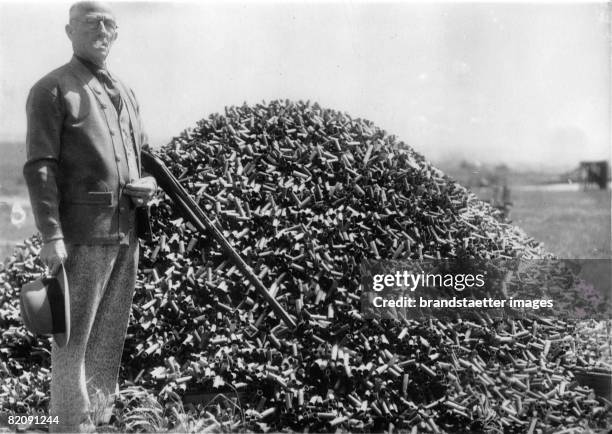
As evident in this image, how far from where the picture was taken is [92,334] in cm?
332

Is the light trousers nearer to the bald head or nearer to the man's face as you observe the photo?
the man's face

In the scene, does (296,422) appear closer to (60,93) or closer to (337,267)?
(337,267)

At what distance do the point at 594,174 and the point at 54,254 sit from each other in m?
6.52

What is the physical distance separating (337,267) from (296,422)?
0.94m

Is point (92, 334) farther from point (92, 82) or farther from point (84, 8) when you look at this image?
point (84, 8)

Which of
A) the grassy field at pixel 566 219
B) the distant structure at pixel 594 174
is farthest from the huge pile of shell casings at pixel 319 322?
the grassy field at pixel 566 219

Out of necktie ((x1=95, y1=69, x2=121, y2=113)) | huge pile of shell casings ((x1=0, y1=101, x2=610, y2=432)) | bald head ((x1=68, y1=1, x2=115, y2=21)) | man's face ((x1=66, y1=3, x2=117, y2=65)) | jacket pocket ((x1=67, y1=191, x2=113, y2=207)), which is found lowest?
huge pile of shell casings ((x1=0, y1=101, x2=610, y2=432))

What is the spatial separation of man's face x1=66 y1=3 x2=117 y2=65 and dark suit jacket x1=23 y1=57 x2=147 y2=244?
0.08m

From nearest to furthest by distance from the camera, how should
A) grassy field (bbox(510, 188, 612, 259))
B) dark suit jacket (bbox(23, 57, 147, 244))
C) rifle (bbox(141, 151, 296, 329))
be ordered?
dark suit jacket (bbox(23, 57, 147, 244))
rifle (bbox(141, 151, 296, 329))
grassy field (bbox(510, 188, 612, 259))

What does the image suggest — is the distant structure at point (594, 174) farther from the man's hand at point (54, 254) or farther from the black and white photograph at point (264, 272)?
the man's hand at point (54, 254)

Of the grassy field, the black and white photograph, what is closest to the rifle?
the black and white photograph

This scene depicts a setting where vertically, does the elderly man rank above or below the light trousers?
above

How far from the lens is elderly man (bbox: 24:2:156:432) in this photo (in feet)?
9.66

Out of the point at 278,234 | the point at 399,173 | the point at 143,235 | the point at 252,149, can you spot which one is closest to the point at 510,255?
the point at 399,173
